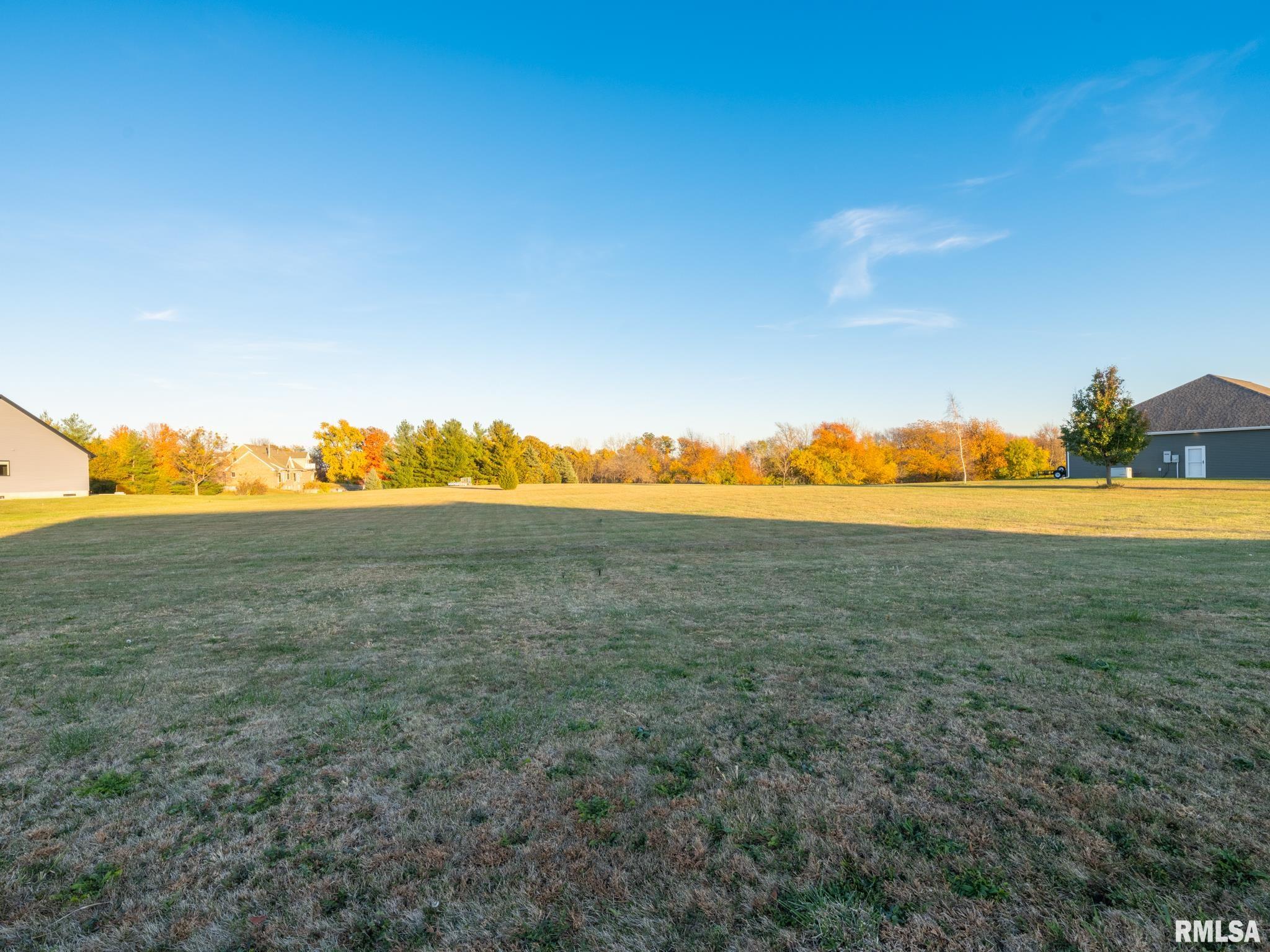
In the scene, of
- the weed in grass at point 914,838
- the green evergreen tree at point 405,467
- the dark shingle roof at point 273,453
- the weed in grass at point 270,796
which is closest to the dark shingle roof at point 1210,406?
the weed in grass at point 914,838

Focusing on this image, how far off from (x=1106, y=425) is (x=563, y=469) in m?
57.1

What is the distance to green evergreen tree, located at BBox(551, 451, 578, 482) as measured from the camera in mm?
74338

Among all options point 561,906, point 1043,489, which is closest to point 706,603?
point 561,906

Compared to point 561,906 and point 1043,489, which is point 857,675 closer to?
point 561,906

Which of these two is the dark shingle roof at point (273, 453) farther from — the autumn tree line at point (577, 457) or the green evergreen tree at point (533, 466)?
the green evergreen tree at point (533, 466)

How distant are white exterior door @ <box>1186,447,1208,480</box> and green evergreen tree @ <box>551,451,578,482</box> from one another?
58.1m

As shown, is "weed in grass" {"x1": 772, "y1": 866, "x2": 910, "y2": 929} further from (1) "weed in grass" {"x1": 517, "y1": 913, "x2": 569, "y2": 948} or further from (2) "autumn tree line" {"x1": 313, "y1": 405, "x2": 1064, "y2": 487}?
(2) "autumn tree line" {"x1": 313, "y1": 405, "x2": 1064, "y2": 487}

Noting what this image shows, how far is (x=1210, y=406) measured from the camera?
37.3 meters

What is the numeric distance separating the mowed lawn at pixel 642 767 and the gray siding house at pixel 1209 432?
39.5 meters

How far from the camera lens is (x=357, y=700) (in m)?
4.14

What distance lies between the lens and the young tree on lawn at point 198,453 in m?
48.4

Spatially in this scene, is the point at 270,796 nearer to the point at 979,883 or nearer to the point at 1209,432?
the point at 979,883

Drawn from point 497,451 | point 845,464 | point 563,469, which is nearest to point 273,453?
point 497,451

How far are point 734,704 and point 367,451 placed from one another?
79793mm
